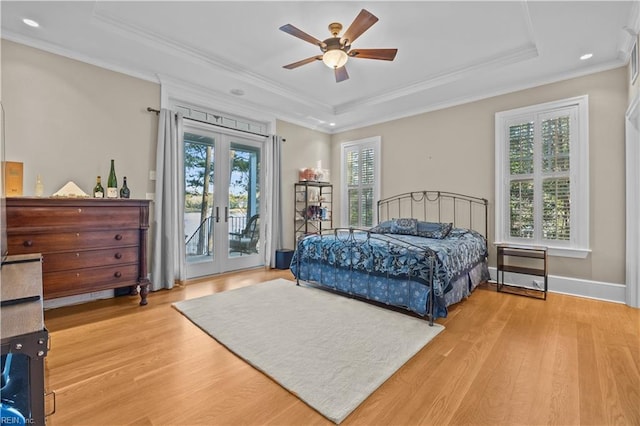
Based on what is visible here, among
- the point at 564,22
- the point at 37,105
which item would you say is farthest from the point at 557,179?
the point at 37,105

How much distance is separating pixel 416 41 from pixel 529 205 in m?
2.73

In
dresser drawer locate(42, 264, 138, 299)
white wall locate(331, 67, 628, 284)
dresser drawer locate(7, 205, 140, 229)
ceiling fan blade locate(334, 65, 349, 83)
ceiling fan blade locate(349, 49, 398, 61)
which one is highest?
ceiling fan blade locate(349, 49, 398, 61)

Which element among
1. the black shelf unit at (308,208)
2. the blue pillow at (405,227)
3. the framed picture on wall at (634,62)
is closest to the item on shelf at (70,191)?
the black shelf unit at (308,208)

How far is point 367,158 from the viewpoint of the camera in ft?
20.0

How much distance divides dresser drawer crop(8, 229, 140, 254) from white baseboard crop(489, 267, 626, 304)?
504cm

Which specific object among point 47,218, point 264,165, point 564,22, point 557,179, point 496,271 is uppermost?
point 564,22

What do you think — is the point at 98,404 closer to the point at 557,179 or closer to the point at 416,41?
the point at 416,41

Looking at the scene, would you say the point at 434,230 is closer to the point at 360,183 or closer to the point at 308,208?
the point at 360,183

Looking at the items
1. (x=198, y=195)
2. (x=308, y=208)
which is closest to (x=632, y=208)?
(x=308, y=208)

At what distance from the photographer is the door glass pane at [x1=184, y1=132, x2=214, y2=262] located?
4.57 m

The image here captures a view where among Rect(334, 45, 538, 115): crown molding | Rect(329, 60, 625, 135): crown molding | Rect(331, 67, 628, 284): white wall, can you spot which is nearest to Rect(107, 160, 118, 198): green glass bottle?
Rect(334, 45, 538, 115): crown molding

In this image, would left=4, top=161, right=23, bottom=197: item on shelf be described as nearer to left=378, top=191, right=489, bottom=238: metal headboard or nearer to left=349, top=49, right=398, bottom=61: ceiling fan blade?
left=349, top=49, right=398, bottom=61: ceiling fan blade

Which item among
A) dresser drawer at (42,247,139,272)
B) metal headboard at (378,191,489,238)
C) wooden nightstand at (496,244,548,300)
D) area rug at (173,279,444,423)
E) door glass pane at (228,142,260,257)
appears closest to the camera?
area rug at (173,279,444,423)

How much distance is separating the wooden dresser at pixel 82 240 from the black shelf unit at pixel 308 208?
3.01 m
